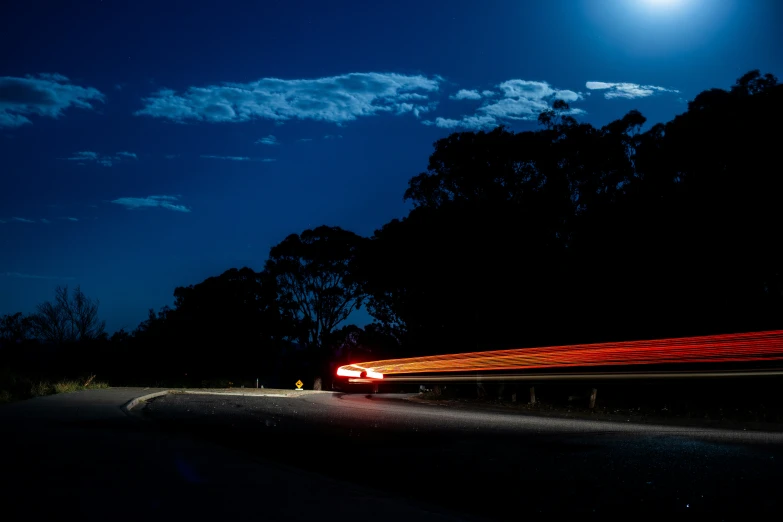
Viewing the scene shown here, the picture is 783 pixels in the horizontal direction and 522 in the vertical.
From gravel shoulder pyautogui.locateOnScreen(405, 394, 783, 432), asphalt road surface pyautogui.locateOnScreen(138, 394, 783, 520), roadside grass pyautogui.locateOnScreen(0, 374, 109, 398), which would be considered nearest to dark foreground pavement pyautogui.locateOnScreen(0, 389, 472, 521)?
asphalt road surface pyautogui.locateOnScreen(138, 394, 783, 520)

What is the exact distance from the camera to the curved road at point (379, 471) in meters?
7.21

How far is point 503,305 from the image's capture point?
33375mm

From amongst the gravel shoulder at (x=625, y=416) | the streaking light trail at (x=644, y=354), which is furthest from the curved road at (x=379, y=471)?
the streaking light trail at (x=644, y=354)

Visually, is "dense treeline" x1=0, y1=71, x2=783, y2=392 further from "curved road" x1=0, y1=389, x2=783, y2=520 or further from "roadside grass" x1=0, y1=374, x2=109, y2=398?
"roadside grass" x1=0, y1=374, x2=109, y2=398

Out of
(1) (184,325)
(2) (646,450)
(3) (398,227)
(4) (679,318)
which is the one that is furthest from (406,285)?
(1) (184,325)

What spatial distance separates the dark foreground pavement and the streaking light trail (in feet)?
40.4

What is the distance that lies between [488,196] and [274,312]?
31.9 m

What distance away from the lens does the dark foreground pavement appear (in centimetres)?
672

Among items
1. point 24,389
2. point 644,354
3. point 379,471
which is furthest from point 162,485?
point 24,389

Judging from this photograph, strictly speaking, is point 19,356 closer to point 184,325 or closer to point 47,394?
point 184,325

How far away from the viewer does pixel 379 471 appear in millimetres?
10031

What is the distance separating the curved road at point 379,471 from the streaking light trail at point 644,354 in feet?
12.5

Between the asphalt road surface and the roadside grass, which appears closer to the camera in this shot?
the asphalt road surface

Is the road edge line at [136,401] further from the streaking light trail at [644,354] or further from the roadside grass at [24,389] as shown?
the streaking light trail at [644,354]
